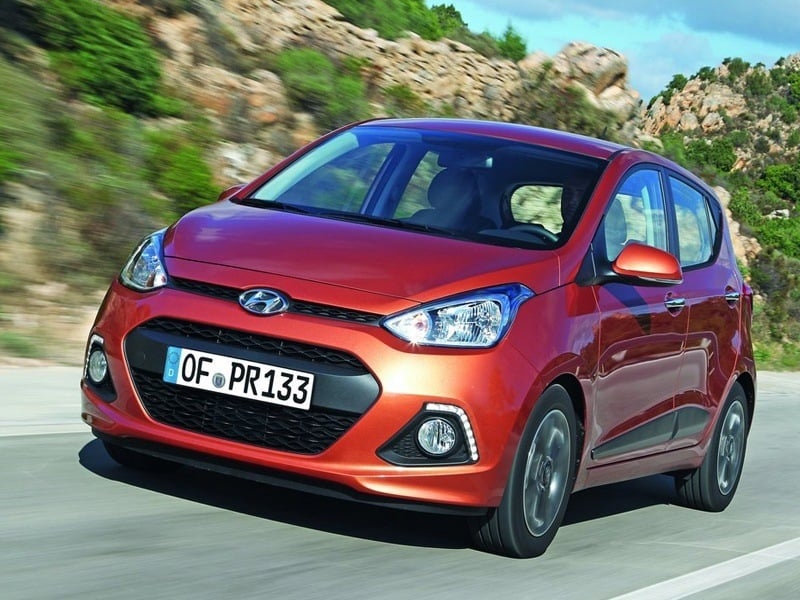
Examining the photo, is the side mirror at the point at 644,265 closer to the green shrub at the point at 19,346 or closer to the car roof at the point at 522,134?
the car roof at the point at 522,134

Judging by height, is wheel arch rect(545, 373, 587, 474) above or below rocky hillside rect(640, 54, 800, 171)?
below

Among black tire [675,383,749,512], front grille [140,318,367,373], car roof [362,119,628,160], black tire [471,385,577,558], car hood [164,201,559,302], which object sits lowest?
black tire [675,383,749,512]

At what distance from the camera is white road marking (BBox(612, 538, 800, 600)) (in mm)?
5120

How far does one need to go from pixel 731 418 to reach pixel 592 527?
1.53 meters

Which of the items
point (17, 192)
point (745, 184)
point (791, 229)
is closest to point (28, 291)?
point (17, 192)

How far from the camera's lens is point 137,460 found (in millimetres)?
5891

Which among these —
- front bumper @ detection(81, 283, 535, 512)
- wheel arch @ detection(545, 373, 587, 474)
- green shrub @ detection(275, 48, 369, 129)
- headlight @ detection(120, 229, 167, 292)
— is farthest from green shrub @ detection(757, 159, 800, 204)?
front bumper @ detection(81, 283, 535, 512)

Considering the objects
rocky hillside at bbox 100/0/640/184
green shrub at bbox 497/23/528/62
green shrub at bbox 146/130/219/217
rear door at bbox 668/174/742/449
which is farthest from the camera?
green shrub at bbox 497/23/528/62

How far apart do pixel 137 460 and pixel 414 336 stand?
1599 millimetres

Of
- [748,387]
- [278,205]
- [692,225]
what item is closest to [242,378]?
[278,205]

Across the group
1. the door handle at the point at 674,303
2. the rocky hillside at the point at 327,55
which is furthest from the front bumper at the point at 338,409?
the rocky hillside at the point at 327,55

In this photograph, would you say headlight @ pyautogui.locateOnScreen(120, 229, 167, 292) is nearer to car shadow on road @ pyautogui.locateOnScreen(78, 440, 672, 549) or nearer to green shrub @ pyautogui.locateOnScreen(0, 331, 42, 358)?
car shadow on road @ pyautogui.locateOnScreen(78, 440, 672, 549)

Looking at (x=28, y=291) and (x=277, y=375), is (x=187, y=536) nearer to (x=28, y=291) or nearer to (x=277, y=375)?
(x=277, y=375)

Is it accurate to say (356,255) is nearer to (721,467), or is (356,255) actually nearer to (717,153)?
(721,467)
